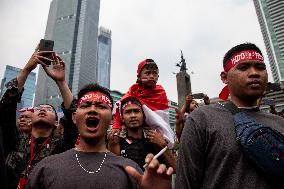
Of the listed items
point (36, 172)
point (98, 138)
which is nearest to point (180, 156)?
point (98, 138)

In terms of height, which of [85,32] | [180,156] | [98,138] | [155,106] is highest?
[85,32]

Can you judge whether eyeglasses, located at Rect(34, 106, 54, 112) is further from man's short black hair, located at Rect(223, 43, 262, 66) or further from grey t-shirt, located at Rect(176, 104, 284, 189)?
man's short black hair, located at Rect(223, 43, 262, 66)

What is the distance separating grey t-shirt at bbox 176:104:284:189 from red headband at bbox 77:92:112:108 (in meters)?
0.93

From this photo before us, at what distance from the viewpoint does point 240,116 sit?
91.1 inches

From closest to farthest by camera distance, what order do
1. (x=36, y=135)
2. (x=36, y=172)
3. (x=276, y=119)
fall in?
(x=36, y=172) → (x=276, y=119) → (x=36, y=135)

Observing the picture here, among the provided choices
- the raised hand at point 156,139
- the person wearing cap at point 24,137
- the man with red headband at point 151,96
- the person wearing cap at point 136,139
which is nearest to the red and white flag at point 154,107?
the man with red headband at point 151,96

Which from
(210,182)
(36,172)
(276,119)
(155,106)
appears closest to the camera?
(210,182)

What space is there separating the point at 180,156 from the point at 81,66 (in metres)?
140

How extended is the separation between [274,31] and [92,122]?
110657 mm

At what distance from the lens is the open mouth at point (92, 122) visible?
8.71 ft

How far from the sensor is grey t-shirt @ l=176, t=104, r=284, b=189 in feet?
6.64

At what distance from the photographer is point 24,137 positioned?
4047mm

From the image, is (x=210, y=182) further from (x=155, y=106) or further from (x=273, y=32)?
(x=273, y=32)

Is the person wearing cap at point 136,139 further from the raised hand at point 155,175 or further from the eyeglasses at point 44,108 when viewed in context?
the raised hand at point 155,175
